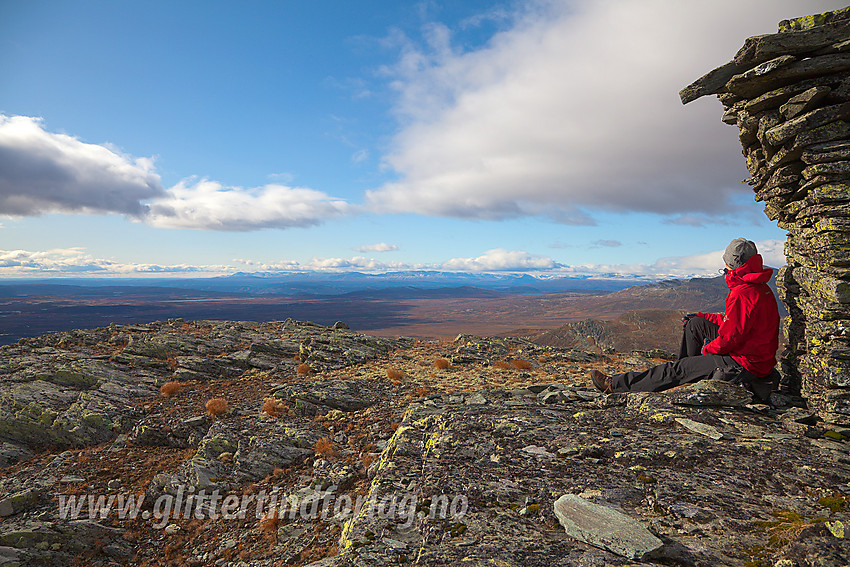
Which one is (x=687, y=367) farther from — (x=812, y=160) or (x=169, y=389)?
(x=169, y=389)

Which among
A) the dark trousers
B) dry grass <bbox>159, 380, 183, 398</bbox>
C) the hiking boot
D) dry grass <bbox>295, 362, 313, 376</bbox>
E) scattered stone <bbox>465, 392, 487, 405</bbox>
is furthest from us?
dry grass <bbox>295, 362, 313, 376</bbox>

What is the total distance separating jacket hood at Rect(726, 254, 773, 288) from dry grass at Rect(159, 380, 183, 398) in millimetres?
24336

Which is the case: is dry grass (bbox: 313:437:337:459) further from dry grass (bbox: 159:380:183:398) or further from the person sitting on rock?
the person sitting on rock

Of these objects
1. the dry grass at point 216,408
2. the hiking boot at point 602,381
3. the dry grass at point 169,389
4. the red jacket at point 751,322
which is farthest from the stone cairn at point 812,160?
the dry grass at point 169,389

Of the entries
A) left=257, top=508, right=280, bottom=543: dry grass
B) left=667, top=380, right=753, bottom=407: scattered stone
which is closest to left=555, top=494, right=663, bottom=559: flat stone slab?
left=667, top=380, right=753, bottom=407: scattered stone

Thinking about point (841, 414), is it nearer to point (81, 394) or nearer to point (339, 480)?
point (339, 480)

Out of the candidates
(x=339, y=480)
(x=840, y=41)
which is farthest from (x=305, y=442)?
(x=840, y=41)

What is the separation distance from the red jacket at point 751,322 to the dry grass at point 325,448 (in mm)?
12606

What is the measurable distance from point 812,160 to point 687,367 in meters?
6.12

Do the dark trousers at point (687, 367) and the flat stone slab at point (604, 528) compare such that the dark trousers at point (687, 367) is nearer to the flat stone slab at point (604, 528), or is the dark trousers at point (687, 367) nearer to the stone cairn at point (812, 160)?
the stone cairn at point (812, 160)

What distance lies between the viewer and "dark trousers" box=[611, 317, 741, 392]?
10523 mm

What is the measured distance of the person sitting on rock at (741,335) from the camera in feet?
31.4

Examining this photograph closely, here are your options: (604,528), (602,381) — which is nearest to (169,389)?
(602,381)

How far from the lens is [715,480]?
6.62 m
